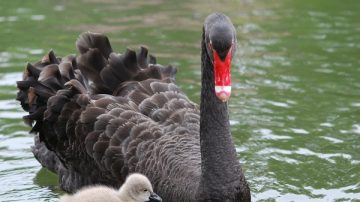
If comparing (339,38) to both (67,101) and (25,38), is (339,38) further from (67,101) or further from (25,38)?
Answer: (67,101)

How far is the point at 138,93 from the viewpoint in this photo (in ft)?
22.5

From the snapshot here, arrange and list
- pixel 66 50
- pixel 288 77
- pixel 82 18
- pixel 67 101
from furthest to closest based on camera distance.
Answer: pixel 82 18 → pixel 66 50 → pixel 288 77 → pixel 67 101

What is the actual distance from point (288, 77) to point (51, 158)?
10.7 feet

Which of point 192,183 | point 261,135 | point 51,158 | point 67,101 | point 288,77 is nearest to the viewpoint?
point 192,183

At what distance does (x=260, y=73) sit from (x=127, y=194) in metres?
4.31

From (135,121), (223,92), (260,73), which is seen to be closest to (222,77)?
(223,92)

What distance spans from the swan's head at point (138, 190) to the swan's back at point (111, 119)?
0.24 meters

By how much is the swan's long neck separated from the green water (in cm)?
84

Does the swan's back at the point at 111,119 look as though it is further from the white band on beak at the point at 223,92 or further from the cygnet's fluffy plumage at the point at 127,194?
the white band on beak at the point at 223,92

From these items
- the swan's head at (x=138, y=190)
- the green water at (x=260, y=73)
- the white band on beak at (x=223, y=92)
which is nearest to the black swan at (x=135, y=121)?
the white band on beak at (x=223, y=92)

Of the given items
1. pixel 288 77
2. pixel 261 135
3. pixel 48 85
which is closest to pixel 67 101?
pixel 48 85

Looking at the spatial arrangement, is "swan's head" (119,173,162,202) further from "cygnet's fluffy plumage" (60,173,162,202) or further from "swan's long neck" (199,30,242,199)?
"swan's long neck" (199,30,242,199)

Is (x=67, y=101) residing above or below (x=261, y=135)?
above

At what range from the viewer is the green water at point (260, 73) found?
7242 millimetres
